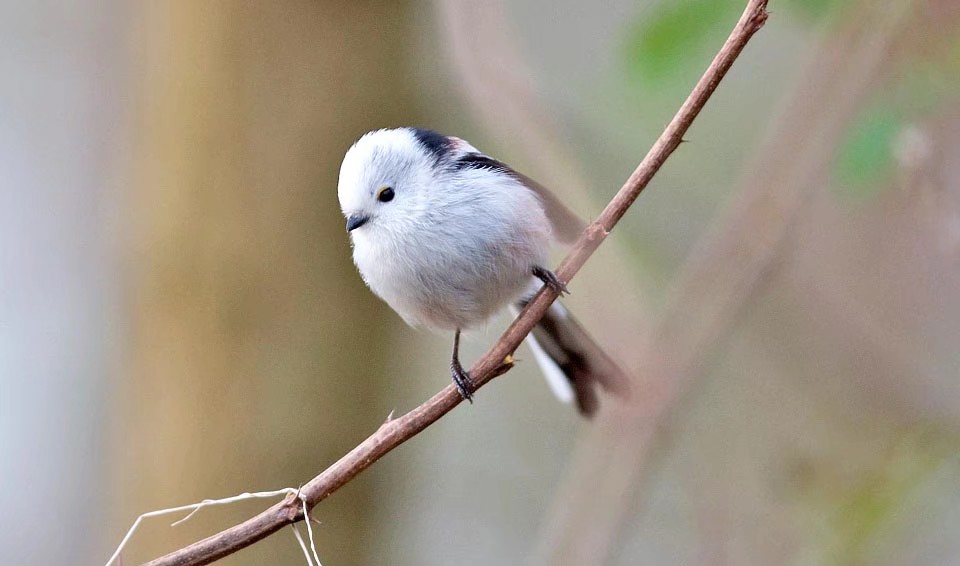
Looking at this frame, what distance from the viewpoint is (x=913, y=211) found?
1952 millimetres

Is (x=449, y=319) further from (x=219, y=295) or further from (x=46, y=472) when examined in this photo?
(x=46, y=472)

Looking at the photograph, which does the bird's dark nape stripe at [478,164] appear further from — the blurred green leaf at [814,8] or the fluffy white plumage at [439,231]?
the blurred green leaf at [814,8]

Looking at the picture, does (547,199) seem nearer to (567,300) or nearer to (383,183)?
(383,183)

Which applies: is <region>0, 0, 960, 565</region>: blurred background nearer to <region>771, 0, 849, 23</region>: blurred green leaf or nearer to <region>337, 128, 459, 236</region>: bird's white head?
<region>771, 0, 849, 23</region>: blurred green leaf

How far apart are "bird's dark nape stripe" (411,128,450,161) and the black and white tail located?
40cm

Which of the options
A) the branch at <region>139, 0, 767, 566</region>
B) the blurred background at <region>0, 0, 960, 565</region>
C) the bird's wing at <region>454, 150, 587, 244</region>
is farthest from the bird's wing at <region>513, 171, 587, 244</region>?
the branch at <region>139, 0, 767, 566</region>

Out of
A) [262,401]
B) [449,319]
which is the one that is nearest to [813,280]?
[449,319]

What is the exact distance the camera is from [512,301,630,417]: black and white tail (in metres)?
1.90

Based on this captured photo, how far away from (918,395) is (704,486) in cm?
51

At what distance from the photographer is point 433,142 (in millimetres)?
1972

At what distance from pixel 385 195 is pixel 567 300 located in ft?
2.52

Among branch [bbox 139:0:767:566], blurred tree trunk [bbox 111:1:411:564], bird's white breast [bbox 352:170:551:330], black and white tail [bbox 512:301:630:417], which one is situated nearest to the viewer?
branch [bbox 139:0:767:566]

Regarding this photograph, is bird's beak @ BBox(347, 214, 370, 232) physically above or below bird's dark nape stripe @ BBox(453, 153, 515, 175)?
below

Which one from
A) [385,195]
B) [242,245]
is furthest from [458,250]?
[242,245]
